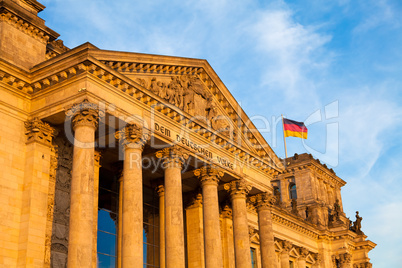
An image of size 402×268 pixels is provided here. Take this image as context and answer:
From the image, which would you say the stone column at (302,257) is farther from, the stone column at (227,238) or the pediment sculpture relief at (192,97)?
the pediment sculpture relief at (192,97)

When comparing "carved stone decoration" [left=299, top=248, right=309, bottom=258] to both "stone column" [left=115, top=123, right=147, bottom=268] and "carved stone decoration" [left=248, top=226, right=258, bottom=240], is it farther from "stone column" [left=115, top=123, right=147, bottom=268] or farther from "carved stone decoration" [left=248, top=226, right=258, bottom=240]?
"stone column" [left=115, top=123, right=147, bottom=268]

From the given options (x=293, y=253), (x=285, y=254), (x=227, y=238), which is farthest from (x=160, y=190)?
(x=293, y=253)

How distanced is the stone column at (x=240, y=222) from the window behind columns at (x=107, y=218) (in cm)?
728

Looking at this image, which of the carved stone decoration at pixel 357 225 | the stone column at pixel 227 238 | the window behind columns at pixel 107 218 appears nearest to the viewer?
the window behind columns at pixel 107 218

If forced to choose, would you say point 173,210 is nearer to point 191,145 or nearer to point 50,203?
point 191,145

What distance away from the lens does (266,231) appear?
119 feet

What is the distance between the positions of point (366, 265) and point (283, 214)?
1653 cm

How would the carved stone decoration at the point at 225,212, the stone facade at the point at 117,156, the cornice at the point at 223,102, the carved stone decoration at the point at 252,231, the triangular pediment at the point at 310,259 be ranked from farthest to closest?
the triangular pediment at the point at 310,259
the carved stone decoration at the point at 252,231
the carved stone decoration at the point at 225,212
the cornice at the point at 223,102
the stone facade at the point at 117,156

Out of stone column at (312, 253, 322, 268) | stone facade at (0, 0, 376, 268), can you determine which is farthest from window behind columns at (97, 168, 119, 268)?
stone column at (312, 253, 322, 268)

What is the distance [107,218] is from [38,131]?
755 cm

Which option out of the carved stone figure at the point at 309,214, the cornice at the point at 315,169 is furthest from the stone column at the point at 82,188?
the carved stone figure at the point at 309,214

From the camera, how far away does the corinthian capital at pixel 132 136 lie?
26.9m

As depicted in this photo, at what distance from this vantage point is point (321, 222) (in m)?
58.2

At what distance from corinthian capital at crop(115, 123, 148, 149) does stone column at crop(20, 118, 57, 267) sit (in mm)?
3269
